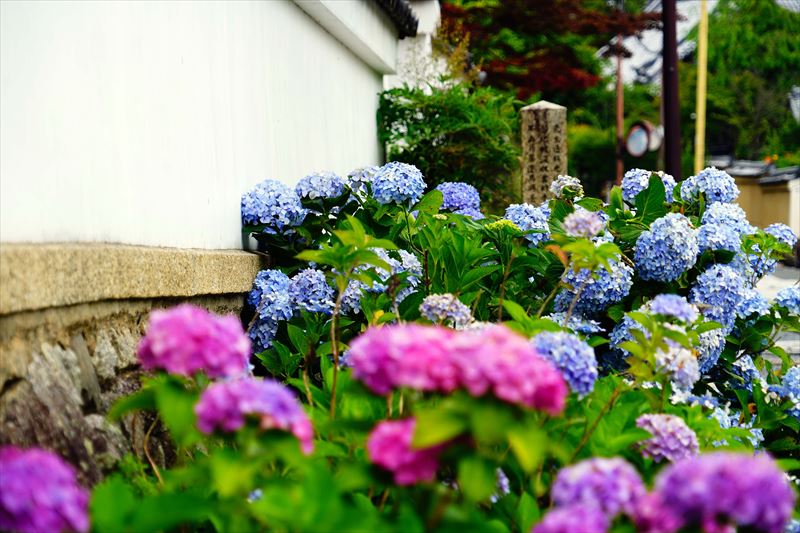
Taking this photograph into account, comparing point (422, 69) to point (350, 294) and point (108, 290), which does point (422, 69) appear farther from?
point (108, 290)

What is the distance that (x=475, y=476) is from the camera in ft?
5.12

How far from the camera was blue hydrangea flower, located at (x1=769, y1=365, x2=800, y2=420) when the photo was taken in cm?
384

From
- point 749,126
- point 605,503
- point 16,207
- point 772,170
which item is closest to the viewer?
point 605,503

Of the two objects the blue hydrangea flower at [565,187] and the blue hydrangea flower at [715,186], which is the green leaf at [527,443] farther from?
the blue hydrangea flower at [715,186]

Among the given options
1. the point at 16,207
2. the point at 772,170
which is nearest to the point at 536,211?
the point at 16,207

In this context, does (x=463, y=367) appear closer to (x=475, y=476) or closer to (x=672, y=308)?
(x=475, y=476)

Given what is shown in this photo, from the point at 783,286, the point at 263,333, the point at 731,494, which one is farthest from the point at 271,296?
the point at 783,286

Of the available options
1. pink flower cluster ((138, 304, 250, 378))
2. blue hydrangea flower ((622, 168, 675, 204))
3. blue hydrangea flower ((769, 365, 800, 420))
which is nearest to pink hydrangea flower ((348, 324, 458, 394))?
pink flower cluster ((138, 304, 250, 378))

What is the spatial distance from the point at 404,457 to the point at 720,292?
2678 millimetres

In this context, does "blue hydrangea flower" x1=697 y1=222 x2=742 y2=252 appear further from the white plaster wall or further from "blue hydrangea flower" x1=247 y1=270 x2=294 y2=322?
the white plaster wall

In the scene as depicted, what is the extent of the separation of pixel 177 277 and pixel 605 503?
7.28ft

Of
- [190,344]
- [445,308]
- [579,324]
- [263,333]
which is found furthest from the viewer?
[263,333]

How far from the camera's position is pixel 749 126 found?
47.8m

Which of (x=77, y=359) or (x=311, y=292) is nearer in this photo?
(x=77, y=359)
